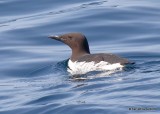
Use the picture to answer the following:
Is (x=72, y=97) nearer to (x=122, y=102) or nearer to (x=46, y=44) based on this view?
(x=122, y=102)

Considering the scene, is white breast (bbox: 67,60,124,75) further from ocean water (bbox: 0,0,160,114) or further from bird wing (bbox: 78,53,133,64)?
ocean water (bbox: 0,0,160,114)

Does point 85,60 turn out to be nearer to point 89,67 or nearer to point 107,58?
point 89,67

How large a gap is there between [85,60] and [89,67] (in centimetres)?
39

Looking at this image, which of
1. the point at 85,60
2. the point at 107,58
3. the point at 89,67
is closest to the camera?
the point at 107,58

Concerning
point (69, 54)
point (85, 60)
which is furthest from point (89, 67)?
point (69, 54)

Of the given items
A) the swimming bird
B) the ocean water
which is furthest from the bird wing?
the ocean water

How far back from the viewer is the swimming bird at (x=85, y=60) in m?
13.8

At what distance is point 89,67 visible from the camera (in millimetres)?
14086

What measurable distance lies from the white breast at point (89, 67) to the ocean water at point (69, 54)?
19 centimetres

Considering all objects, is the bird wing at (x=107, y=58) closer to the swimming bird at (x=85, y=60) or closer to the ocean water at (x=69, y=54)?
the swimming bird at (x=85, y=60)

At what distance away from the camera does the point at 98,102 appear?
423 inches

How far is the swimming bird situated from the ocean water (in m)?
0.22

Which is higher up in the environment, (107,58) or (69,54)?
(107,58)

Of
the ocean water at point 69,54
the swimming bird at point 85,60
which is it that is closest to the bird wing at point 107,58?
the swimming bird at point 85,60
